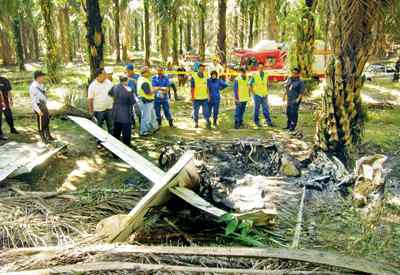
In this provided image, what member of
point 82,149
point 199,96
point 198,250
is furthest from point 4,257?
point 199,96

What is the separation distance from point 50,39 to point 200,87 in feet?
32.0

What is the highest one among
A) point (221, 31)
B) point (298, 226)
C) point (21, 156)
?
point (221, 31)

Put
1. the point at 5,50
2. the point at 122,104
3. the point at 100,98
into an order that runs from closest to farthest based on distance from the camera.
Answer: the point at 122,104 < the point at 100,98 < the point at 5,50

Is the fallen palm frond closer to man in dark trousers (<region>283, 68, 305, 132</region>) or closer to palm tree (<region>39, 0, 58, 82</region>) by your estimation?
man in dark trousers (<region>283, 68, 305, 132</region>)

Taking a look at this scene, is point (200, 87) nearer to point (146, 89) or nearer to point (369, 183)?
point (146, 89)

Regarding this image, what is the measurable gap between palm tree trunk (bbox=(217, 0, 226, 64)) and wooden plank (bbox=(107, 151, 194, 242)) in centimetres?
1169

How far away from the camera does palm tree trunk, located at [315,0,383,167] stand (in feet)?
20.6

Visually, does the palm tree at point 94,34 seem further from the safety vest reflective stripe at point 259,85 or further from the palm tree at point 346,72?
the palm tree at point 346,72

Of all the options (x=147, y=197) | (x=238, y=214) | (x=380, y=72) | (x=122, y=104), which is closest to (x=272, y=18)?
(x=380, y=72)

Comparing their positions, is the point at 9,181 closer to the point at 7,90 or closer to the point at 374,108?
the point at 7,90

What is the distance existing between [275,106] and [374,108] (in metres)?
2.93

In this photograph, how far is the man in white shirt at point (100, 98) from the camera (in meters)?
8.02

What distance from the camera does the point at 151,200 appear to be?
4.12 metres

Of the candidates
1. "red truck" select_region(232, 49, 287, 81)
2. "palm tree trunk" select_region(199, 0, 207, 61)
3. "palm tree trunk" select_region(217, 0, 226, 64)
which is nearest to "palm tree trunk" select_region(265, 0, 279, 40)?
"red truck" select_region(232, 49, 287, 81)
